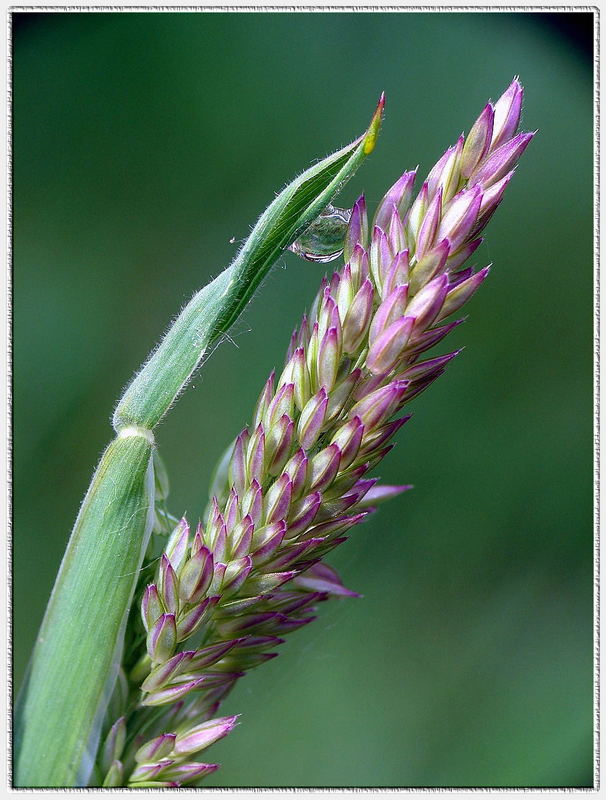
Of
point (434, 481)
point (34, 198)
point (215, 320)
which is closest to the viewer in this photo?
point (215, 320)

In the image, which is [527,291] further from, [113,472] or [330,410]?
[113,472]

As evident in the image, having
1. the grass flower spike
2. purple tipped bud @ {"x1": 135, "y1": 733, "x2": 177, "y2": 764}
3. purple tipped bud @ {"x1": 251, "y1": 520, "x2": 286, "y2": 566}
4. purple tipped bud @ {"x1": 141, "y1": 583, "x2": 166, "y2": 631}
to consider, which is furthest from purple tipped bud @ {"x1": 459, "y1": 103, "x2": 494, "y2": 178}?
purple tipped bud @ {"x1": 135, "y1": 733, "x2": 177, "y2": 764}

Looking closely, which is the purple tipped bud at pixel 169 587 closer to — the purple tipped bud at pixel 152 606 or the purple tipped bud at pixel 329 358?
the purple tipped bud at pixel 152 606

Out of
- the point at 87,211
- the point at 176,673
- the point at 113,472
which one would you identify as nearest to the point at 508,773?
the point at 176,673

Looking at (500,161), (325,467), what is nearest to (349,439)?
(325,467)

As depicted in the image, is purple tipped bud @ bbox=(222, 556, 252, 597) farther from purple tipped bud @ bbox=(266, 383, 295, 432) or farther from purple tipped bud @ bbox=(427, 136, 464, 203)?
purple tipped bud @ bbox=(427, 136, 464, 203)

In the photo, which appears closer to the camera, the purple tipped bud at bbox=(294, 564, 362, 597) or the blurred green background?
the purple tipped bud at bbox=(294, 564, 362, 597)

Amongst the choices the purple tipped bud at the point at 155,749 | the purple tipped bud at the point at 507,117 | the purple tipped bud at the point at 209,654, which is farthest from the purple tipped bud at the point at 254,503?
the purple tipped bud at the point at 507,117

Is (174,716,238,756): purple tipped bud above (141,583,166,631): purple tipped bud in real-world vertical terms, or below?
below
